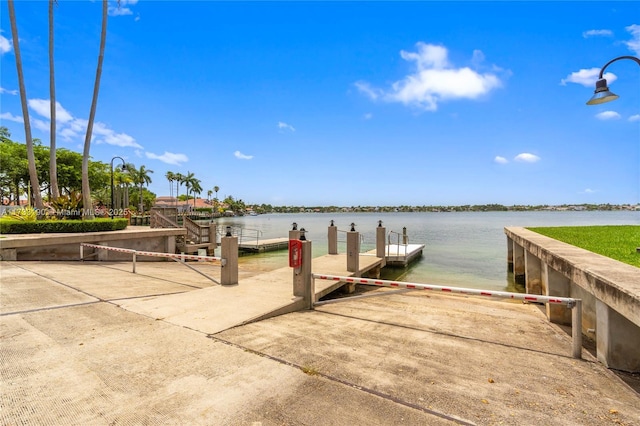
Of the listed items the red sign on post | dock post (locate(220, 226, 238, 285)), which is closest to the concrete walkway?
dock post (locate(220, 226, 238, 285))

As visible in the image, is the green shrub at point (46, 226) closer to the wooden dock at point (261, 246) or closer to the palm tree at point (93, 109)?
the palm tree at point (93, 109)

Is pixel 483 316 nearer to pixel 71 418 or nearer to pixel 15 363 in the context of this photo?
pixel 71 418

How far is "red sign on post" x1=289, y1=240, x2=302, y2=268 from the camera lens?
21.3 feet

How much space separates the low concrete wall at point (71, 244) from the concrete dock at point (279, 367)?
6.22m

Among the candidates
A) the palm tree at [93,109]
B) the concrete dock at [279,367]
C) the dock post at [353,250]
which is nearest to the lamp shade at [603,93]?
the concrete dock at [279,367]

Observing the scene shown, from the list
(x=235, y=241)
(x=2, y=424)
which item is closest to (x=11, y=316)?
(x=2, y=424)

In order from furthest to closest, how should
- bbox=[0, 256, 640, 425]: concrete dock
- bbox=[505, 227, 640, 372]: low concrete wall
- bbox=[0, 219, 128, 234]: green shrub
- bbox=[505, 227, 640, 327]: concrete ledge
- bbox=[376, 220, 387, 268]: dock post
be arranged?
bbox=[0, 219, 128, 234]: green shrub, bbox=[376, 220, 387, 268]: dock post, bbox=[505, 227, 640, 372]: low concrete wall, bbox=[505, 227, 640, 327]: concrete ledge, bbox=[0, 256, 640, 425]: concrete dock

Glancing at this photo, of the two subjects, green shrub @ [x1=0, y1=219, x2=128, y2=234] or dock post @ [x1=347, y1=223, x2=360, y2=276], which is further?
green shrub @ [x1=0, y1=219, x2=128, y2=234]

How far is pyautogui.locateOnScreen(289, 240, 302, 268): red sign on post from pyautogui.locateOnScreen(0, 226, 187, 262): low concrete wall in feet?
34.2

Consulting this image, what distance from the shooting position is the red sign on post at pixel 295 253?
6.50 m

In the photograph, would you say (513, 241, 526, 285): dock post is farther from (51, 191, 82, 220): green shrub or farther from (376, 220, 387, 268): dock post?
(51, 191, 82, 220): green shrub

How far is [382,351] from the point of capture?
14.2 ft

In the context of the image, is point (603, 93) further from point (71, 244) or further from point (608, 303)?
point (71, 244)

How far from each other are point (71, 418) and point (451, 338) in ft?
15.6
